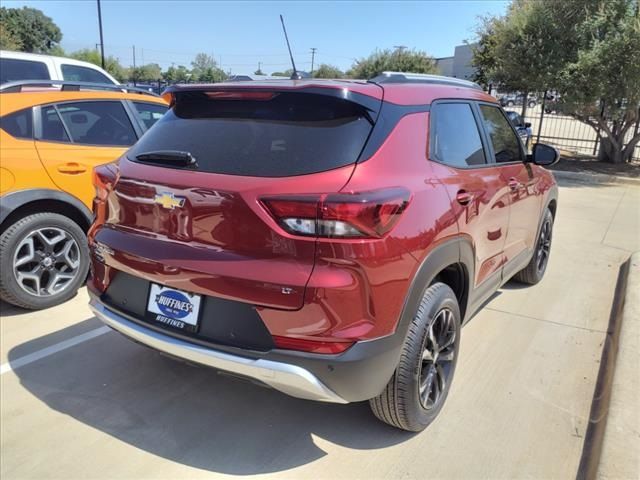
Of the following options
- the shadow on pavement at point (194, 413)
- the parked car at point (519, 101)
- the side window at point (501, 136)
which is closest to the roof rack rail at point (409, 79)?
the side window at point (501, 136)

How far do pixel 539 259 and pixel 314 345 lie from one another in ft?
12.0

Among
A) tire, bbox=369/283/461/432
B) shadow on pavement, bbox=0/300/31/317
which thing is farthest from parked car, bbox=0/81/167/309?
tire, bbox=369/283/461/432

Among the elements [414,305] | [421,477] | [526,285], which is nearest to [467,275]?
[414,305]

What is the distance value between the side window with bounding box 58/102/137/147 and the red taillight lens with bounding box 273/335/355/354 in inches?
130

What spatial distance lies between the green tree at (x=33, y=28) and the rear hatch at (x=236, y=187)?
77505mm

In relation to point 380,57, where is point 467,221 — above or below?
below

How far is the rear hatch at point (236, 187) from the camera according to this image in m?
2.15

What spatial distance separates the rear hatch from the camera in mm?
2152

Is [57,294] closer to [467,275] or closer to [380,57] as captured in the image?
[467,275]

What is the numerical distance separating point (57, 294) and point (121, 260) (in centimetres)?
205

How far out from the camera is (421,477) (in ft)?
8.11

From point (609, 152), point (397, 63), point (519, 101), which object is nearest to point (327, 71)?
point (397, 63)

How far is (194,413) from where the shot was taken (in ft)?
9.55

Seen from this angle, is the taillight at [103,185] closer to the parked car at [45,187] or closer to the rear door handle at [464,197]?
the parked car at [45,187]
